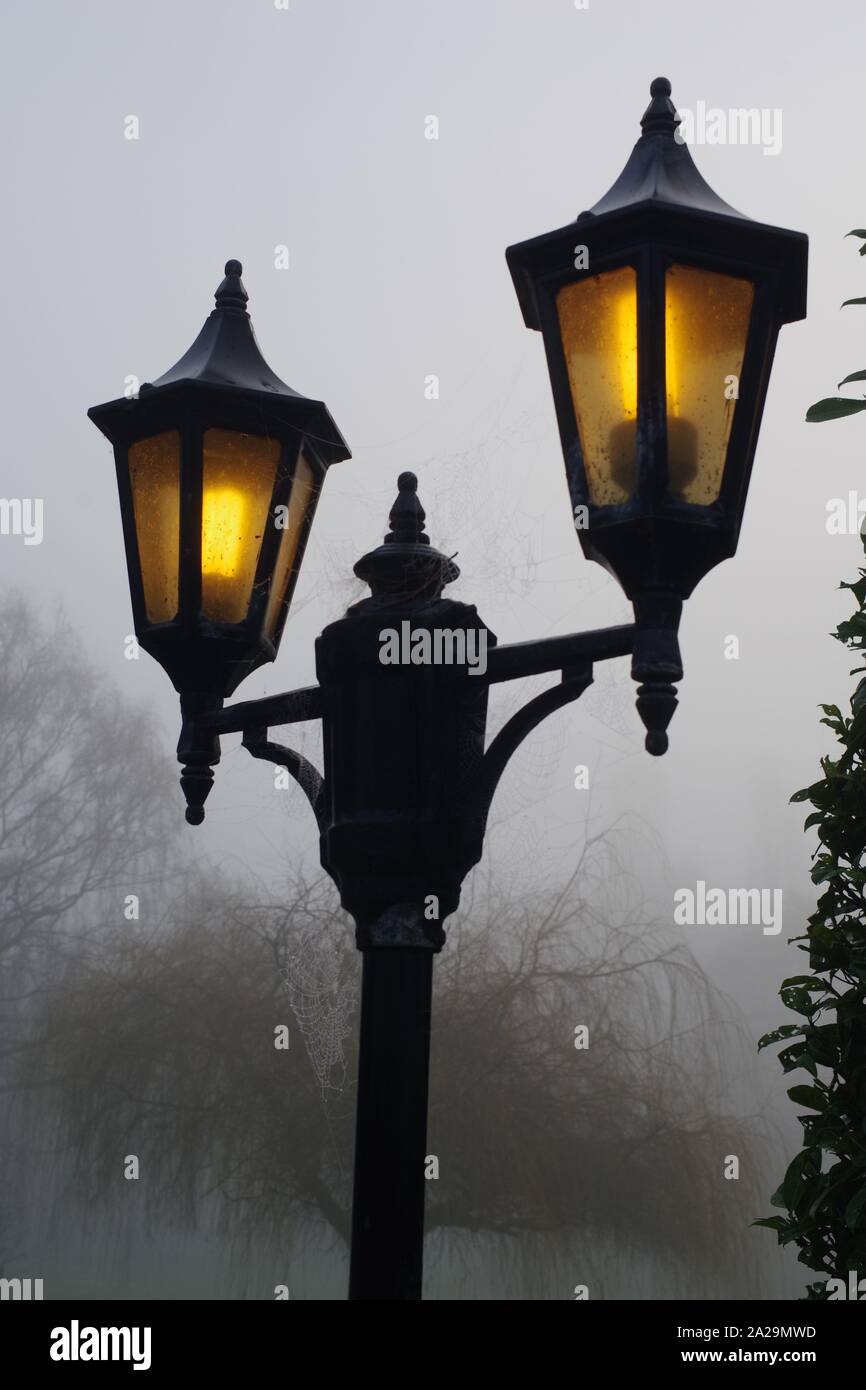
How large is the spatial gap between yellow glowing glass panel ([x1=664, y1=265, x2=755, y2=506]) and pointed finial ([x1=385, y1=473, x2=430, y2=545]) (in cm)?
58

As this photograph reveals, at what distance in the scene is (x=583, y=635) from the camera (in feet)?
5.77

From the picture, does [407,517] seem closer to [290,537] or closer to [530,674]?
[290,537]

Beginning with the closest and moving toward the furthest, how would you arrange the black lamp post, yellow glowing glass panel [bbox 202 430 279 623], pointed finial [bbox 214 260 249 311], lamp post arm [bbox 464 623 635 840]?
the black lamp post
lamp post arm [bbox 464 623 635 840]
yellow glowing glass panel [bbox 202 430 279 623]
pointed finial [bbox 214 260 249 311]

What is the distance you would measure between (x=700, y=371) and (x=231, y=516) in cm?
86

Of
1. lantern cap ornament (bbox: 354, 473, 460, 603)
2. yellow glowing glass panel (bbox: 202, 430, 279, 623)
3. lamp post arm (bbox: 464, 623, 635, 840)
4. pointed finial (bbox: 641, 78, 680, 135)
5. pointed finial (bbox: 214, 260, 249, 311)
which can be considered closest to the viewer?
lamp post arm (bbox: 464, 623, 635, 840)

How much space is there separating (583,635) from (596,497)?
0.63 feet

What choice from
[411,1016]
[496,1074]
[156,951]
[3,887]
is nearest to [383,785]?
[411,1016]

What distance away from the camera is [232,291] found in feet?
8.54

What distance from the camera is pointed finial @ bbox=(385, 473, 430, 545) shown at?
2121mm

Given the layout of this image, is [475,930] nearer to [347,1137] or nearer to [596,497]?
[347,1137]

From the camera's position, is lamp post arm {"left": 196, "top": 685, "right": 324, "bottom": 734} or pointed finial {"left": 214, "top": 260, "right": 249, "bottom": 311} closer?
lamp post arm {"left": 196, "top": 685, "right": 324, "bottom": 734}

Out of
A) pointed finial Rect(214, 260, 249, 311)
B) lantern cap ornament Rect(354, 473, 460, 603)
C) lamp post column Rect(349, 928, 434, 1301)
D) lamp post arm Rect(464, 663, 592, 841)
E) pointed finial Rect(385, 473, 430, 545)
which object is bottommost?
lamp post column Rect(349, 928, 434, 1301)

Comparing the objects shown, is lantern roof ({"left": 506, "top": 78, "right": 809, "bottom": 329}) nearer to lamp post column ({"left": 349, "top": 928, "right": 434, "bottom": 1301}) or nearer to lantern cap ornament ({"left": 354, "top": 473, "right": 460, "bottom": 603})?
lantern cap ornament ({"left": 354, "top": 473, "right": 460, "bottom": 603})

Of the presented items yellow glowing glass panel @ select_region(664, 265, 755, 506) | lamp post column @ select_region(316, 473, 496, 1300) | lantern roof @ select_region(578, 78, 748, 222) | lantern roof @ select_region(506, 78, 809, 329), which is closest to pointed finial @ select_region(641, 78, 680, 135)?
lantern roof @ select_region(578, 78, 748, 222)
